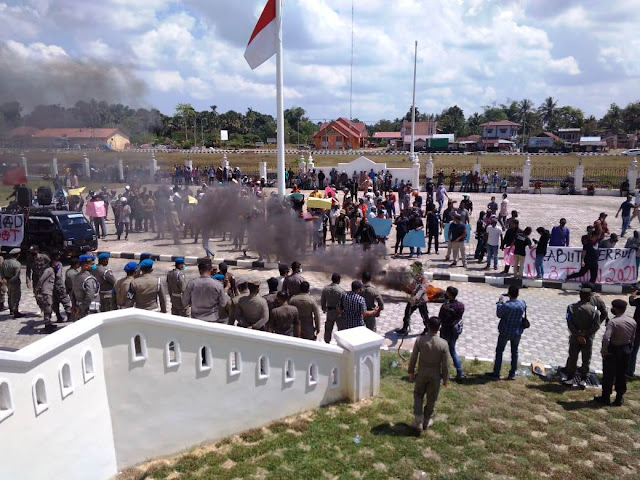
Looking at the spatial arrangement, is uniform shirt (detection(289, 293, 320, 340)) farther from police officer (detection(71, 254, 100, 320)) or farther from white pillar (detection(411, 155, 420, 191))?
white pillar (detection(411, 155, 420, 191))

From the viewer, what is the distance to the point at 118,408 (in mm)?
5609

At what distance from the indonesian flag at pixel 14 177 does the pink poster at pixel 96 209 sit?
10.1ft

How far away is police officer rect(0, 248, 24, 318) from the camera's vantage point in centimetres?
1003

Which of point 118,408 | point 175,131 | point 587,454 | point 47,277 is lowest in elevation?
point 587,454

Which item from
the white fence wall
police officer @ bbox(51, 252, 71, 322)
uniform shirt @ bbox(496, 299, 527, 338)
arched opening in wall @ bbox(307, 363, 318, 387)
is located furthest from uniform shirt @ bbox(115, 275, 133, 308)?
uniform shirt @ bbox(496, 299, 527, 338)

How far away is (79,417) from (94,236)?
11.2 metres

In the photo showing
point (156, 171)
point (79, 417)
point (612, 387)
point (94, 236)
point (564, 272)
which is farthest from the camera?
point (156, 171)

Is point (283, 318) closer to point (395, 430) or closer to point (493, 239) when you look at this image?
point (395, 430)

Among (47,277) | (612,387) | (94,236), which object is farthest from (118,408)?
(94,236)

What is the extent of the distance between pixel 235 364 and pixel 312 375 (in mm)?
1074

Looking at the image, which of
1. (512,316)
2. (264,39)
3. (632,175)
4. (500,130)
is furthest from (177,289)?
(500,130)

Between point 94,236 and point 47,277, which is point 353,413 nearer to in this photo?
point 47,277

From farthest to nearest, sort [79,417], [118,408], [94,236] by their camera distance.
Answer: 1. [94,236]
2. [118,408]
3. [79,417]

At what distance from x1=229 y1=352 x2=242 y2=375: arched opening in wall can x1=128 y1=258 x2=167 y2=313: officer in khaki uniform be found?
7.64 ft
